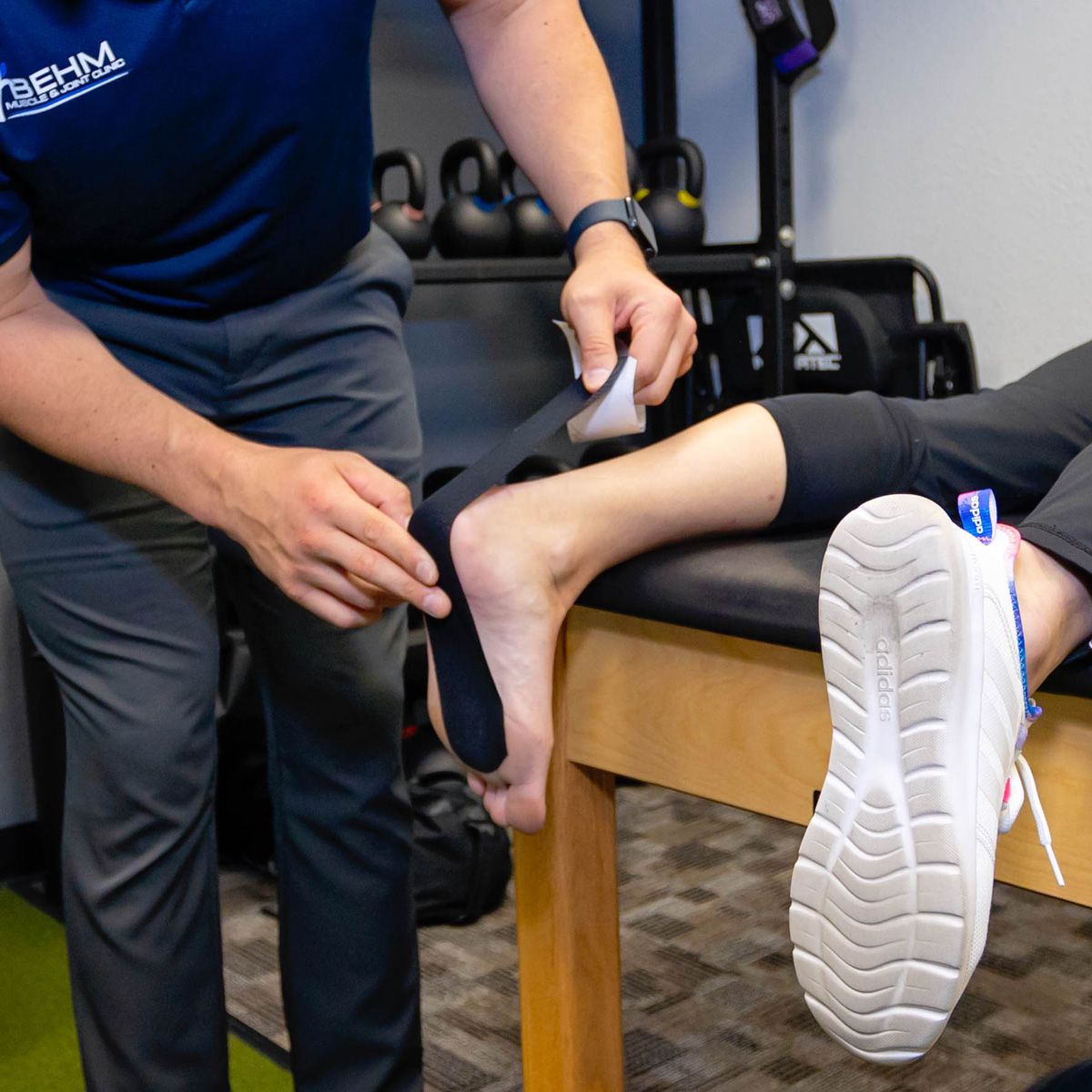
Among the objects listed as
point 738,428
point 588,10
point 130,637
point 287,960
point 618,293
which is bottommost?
point 287,960

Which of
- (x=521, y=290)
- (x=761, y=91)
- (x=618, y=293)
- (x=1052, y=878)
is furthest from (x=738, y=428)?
(x=521, y=290)

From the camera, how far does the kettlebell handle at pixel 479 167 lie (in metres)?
2.22

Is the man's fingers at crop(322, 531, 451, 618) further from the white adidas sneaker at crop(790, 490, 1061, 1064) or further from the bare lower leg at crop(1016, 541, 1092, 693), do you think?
the bare lower leg at crop(1016, 541, 1092, 693)

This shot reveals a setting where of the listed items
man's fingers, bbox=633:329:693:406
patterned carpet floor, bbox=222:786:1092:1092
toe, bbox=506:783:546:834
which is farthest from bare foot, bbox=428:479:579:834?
patterned carpet floor, bbox=222:786:1092:1092

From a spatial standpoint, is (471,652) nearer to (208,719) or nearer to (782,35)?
(208,719)

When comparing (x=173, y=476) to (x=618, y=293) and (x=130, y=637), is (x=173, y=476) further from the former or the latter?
(x=618, y=293)

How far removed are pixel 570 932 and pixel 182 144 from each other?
0.69m

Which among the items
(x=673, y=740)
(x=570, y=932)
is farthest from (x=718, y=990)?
(x=673, y=740)

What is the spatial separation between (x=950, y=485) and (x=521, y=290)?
1.84 m

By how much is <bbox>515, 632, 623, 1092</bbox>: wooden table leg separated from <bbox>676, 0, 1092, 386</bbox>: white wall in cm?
158

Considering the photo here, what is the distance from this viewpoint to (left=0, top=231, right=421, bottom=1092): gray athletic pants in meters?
1.02

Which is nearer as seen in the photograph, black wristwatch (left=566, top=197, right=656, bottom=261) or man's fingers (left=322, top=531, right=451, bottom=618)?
man's fingers (left=322, top=531, right=451, bottom=618)

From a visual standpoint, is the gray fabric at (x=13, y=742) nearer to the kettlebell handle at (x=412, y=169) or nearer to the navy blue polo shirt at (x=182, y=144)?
the kettlebell handle at (x=412, y=169)

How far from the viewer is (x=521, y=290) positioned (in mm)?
2840
